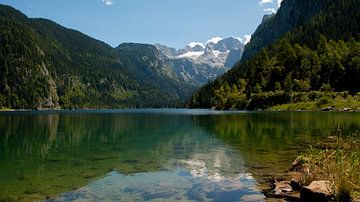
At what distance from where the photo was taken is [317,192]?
18.2 metres

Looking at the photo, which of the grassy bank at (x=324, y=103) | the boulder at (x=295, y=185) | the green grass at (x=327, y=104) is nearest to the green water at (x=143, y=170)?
the boulder at (x=295, y=185)

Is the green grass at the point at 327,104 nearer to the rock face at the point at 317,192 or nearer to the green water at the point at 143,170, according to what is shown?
the green water at the point at 143,170

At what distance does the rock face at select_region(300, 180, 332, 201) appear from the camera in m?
17.9

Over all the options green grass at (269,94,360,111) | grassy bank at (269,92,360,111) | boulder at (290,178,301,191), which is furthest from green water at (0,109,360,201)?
grassy bank at (269,92,360,111)

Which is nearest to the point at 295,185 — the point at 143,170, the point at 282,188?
the point at 282,188

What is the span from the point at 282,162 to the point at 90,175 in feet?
52.6

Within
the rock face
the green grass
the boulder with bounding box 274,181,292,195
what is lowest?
the boulder with bounding box 274,181,292,195

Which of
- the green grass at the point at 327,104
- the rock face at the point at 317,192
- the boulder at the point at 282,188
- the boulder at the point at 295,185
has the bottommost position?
the boulder at the point at 282,188

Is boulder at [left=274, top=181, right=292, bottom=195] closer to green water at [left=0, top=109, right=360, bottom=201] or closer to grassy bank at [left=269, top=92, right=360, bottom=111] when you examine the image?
green water at [left=0, top=109, right=360, bottom=201]

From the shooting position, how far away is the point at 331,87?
182 meters

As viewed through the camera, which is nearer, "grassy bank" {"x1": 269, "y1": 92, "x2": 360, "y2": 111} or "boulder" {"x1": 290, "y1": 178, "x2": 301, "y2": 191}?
"boulder" {"x1": 290, "y1": 178, "x2": 301, "y2": 191}

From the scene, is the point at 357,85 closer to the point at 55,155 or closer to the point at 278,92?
the point at 278,92

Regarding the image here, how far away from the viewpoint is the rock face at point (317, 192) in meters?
17.9

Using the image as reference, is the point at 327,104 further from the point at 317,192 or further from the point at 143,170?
the point at 317,192
